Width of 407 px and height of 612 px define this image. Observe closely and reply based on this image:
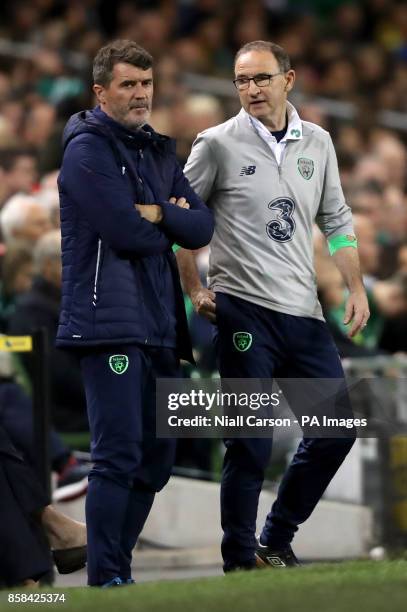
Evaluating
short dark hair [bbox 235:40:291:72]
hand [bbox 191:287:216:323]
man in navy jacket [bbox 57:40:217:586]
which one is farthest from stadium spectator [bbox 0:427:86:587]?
short dark hair [bbox 235:40:291:72]

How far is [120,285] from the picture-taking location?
626 centimetres

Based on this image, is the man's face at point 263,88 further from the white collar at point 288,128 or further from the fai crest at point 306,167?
the fai crest at point 306,167

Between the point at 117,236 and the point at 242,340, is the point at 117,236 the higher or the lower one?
the higher one

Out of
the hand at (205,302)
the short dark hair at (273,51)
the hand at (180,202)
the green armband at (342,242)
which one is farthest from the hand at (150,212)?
the green armband at (342,242)

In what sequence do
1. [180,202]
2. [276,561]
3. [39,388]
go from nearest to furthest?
[180,202] → [276,561] → [39,388]

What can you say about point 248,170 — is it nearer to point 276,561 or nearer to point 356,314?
point 356,314

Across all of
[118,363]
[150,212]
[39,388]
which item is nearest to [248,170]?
[150,212]

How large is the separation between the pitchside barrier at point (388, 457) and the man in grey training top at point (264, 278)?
2.25 m

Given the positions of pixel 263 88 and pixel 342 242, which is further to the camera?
pixel 342 242

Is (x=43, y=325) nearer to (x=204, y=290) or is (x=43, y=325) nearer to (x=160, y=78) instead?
(x=204, y=290)

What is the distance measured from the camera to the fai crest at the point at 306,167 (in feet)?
22.6

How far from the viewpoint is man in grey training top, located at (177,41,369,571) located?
6734mm

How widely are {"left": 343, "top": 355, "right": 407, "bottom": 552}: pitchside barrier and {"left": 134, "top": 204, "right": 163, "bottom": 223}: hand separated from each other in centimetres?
304

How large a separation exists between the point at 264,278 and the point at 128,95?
1.00 meters
